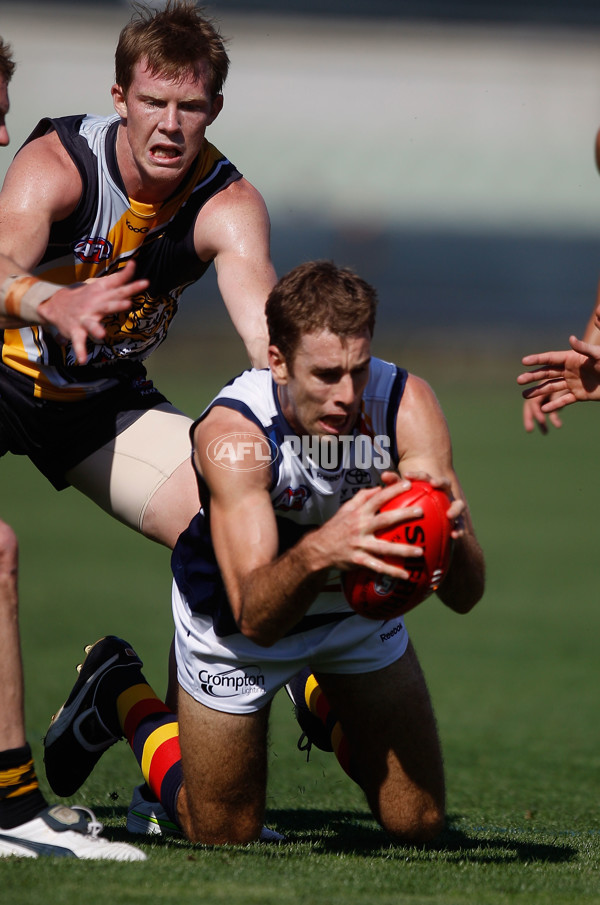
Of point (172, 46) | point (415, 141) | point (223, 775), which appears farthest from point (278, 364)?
point (415, 141)

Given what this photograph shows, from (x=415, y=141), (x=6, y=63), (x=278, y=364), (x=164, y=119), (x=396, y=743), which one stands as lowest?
(x=415, y=141)

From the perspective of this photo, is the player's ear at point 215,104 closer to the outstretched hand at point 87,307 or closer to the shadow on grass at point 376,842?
the outstretched hand at point 87,307

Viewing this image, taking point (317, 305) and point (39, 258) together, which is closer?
point (317, 305)

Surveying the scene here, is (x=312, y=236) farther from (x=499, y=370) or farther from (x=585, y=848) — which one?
(x=585, y=848)

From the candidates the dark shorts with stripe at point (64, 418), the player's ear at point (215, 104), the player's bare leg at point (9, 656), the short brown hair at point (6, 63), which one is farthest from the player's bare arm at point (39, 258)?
the player's bare leg at point (9, 656)

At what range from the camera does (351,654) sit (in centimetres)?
468

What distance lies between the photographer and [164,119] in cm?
476

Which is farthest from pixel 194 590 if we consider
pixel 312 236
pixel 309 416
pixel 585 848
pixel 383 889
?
pixel 312 236

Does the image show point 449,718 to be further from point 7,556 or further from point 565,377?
point 7,556

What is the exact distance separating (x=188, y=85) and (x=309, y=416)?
1463 mm

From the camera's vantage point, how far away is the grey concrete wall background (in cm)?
3378

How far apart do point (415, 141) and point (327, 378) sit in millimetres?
34216

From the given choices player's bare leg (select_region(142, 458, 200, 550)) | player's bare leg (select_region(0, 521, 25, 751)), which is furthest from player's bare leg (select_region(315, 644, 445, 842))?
player's bare leg (select_region(0, 521, 25, 751))

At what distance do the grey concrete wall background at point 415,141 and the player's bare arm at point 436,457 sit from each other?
2810 cm
